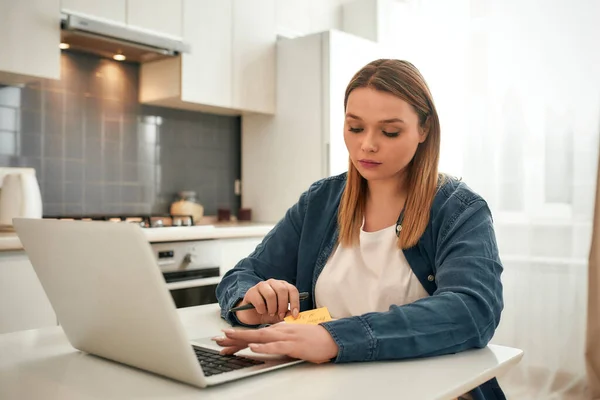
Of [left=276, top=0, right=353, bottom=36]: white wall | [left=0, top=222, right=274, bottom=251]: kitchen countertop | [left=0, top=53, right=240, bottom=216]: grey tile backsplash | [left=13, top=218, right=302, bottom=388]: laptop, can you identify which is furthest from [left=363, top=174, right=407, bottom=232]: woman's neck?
[left=276, top=0, right=353, bottom=36]: white wall

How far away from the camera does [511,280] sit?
3.16m

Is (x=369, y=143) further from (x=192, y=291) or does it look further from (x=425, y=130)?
(x=192, y=291)

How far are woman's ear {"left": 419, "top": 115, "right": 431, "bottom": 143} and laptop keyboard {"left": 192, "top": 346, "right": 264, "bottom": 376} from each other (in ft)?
2.28

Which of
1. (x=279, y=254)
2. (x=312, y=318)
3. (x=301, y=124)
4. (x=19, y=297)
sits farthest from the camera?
(x=301, y=124)

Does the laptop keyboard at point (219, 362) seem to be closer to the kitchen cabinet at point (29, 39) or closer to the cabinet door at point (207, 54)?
the kitchen cabinet at point (29, 39)

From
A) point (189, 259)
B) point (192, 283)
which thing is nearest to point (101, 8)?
point (189, 259)

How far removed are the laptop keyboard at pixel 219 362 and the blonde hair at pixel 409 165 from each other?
52 cm

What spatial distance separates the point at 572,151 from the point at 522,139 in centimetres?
26

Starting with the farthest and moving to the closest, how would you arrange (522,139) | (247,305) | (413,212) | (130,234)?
1. (522,139)
2. (413,212)
3. (247,305)
4. (130,234)

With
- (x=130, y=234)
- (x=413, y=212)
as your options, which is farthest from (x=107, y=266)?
(x=413, y=212)

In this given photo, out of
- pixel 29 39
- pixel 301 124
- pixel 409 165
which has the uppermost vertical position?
pixel 29 39

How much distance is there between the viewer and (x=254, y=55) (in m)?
3.49

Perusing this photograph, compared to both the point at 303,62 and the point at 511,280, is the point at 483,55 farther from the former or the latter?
the point at 511,280

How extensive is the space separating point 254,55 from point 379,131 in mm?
2314
